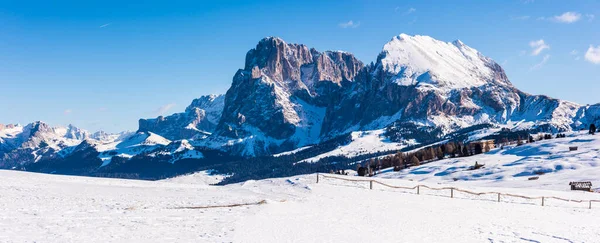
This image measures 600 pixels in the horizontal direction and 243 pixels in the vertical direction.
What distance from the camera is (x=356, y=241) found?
28.7 metres

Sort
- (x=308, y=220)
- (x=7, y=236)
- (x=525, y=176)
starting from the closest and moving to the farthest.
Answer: (x=7, y=236) < (x=308, y=220) < (x=525, y=176)

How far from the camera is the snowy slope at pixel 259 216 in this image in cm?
2800

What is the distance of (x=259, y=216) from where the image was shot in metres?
35.4

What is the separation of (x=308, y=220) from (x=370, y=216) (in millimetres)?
6308

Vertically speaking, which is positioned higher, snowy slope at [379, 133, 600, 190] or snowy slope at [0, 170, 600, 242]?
snowy slope at [379, 133, 600, 190]

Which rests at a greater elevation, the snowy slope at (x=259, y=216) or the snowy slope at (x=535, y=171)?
the snowy slope at (x=535, y=171)

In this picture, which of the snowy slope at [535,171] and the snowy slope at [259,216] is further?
the snowy slope at [535,171]

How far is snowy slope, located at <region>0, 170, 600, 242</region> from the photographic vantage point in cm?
2800

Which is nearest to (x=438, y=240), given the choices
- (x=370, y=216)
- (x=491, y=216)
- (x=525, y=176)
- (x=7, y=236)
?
(x=370, y=216)

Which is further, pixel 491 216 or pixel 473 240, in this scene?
pixel 491 216

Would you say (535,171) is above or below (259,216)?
above

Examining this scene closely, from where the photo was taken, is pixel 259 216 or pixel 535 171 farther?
pixel 535 171

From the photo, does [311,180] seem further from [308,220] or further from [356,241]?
[356,241]

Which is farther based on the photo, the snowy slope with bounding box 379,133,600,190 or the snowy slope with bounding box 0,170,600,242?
the snowy slope with bounding box 379,133,600,190
